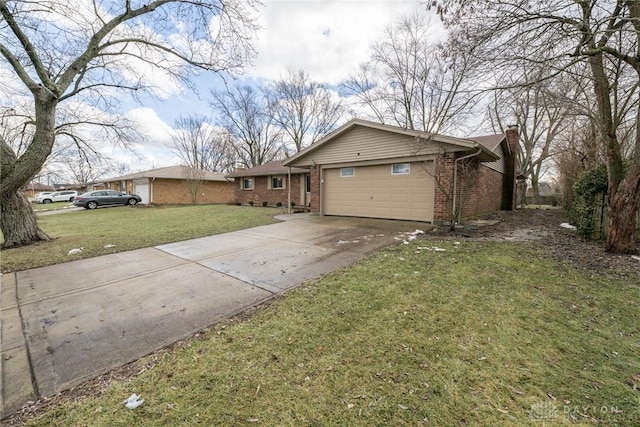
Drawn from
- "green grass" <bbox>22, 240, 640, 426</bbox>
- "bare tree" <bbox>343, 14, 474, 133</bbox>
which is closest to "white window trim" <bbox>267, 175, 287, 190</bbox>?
"bare tree" <bbox>343, 14, 474, 133</bbox>

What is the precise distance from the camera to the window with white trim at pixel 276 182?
1938 cm

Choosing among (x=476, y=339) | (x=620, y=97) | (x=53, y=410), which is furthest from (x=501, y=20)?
(x=53, y=410)

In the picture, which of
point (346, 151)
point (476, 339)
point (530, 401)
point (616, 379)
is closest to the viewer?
point (530, 401)

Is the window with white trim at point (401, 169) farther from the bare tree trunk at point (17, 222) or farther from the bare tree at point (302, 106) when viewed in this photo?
the bare tree at point (302, 106)

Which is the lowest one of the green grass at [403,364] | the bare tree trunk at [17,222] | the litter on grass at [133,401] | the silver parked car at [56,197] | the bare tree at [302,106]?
the litter on grass at [133,401]

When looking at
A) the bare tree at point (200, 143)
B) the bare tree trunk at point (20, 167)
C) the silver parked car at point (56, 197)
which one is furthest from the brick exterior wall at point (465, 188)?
the silver parked car at point (56, 197)

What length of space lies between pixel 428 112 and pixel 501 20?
51.4 ft

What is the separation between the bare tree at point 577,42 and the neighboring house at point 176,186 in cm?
2224

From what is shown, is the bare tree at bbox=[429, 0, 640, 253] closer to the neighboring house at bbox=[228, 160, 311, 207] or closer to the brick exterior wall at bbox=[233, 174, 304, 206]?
the neighboring house at bbox=[228, 160, 311, 207]

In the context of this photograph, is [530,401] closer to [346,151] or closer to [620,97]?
[620,97]

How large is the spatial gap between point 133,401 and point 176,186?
24737 mm

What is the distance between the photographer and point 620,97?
637 centimetres

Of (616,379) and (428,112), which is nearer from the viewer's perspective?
(616,379)

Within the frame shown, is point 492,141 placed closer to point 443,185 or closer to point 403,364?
point 443,185
